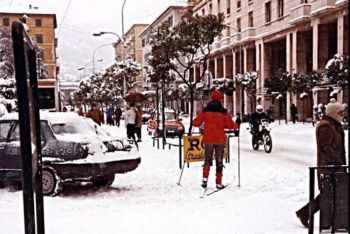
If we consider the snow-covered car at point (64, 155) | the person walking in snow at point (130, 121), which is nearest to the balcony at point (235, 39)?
the person walking in snow at point (130, 121)

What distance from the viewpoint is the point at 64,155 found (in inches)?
376

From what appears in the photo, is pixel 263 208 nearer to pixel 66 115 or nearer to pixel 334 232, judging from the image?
pixel 334 232

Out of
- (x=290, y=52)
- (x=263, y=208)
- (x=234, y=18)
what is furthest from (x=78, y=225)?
(x=234, y=18)

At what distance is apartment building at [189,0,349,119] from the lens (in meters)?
37.9

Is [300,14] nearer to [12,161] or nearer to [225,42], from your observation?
→ [225,42]

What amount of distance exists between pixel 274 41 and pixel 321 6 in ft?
37.2

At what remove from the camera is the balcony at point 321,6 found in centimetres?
3492

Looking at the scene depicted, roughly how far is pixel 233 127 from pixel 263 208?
82.4 inches

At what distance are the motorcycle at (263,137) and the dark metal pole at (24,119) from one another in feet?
44.9

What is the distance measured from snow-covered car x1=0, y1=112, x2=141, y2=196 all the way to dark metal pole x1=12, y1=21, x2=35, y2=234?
Answer: 197 inches

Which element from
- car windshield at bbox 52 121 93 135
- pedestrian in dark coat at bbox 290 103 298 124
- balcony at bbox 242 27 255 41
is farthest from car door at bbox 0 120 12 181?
balcony at bbox 242 27 255 41

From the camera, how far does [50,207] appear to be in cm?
861

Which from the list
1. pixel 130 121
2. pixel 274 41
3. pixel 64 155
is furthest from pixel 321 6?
pixel 64 155

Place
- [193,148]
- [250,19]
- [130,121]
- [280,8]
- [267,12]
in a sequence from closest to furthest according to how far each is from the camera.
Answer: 1. [193,148]
2. [130,121]
3. [280,8]
4. [267,12]
5. [250,19]
